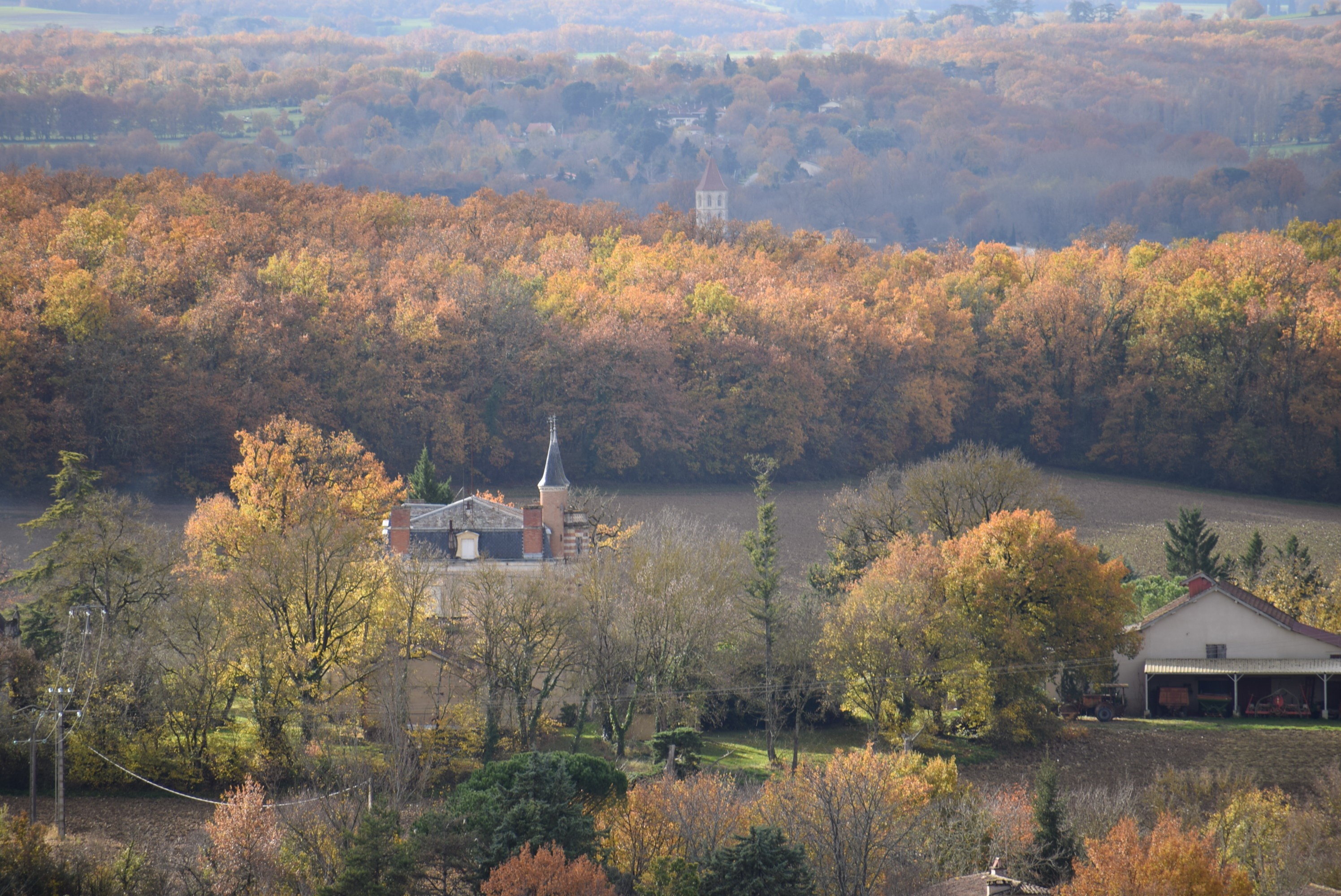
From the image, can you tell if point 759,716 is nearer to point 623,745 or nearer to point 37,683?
point 623,745

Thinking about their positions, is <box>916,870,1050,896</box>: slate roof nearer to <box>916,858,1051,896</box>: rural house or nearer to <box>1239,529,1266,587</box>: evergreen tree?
<box>916,858,1051,896</box>: rural house

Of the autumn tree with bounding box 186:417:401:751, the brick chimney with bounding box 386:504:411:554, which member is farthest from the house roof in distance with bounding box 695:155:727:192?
the brick chimney with bounding box 386:504:411:554

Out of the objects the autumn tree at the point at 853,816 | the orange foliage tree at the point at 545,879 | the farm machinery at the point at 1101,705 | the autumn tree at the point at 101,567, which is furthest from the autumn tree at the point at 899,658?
the autumn tree at the point at 101,567

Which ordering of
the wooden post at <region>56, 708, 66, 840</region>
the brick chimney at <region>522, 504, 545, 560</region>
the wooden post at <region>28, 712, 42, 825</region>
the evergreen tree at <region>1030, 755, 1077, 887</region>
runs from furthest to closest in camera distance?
the brick chimney at <region>522, 504, 545, 560</region>
the wooden post at <region>28, 712, 42, 825</region>
the wooden post at <region>56, 708, 66, 840</region>
the evergreen tree at <region>1030, 755, 1077, 887</region>

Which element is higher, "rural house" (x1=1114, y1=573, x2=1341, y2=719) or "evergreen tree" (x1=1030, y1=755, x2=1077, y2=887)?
"rural house" (x1=1114, y1=573, x2=1341, y2=719)

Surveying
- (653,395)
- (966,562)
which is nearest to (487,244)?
(653,395)

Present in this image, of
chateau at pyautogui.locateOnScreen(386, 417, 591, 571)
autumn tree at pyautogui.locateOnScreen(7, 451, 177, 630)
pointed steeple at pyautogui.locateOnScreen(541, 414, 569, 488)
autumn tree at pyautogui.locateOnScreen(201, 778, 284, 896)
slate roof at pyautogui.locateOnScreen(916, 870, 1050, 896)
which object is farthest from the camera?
pointed steeple at pyautogui.locateOnScreen(541, 414, 569, 488)

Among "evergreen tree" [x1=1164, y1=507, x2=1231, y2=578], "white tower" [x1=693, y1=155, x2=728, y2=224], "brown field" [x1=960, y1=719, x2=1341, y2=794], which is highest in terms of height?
"white tower" [x1=693, y1=155, x2=728, y2=224]
